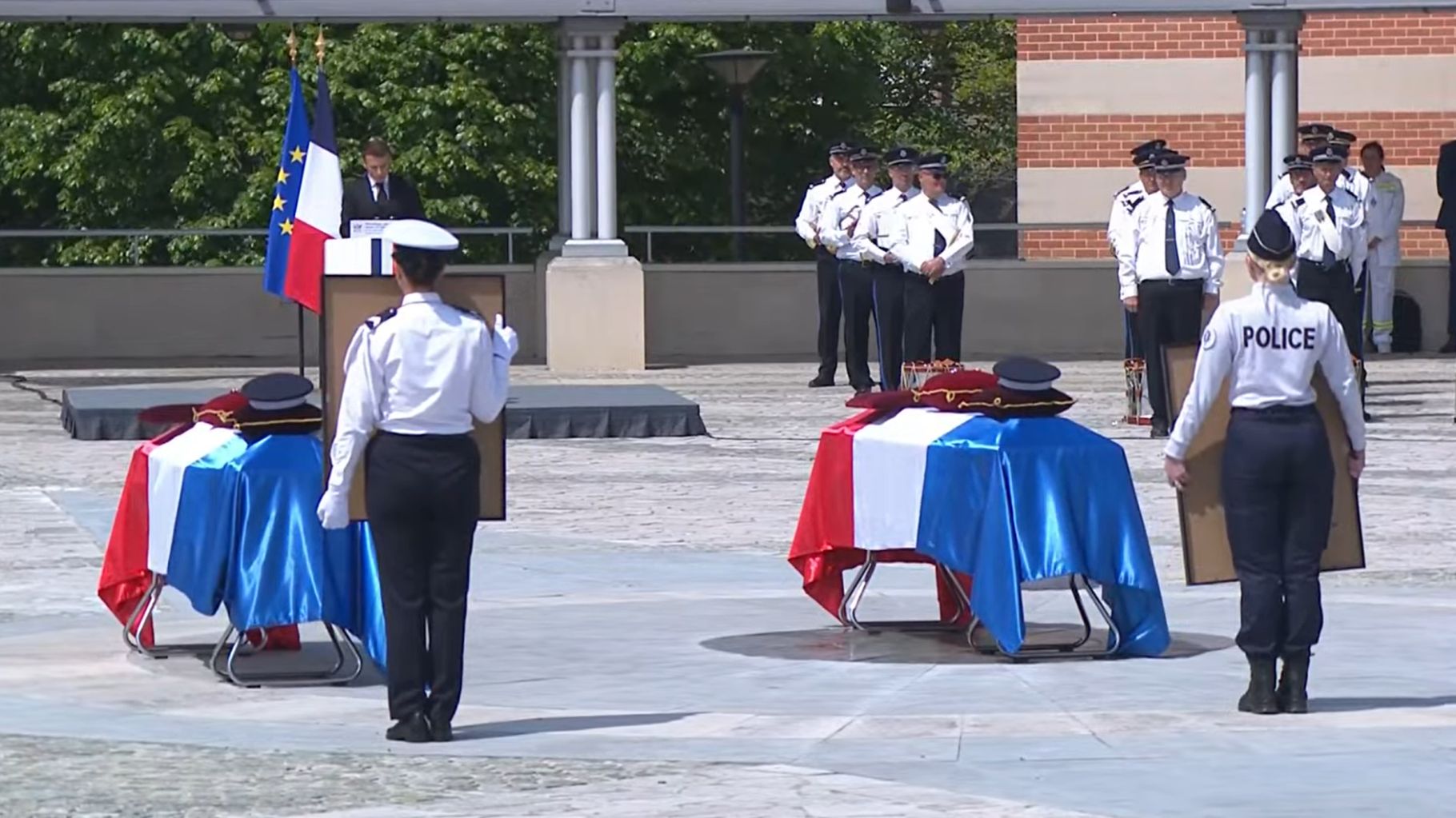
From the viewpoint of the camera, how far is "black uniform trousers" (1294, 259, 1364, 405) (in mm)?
20984

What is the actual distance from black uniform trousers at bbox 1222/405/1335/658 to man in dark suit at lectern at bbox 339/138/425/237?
11690 millimetres

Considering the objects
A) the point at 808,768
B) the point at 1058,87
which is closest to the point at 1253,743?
the point at 808,768

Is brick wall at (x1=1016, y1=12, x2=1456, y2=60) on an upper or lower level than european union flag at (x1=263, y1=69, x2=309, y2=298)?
upper

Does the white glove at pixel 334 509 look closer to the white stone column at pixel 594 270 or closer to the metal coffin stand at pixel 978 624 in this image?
the metal coffin stand at pixel 978 624

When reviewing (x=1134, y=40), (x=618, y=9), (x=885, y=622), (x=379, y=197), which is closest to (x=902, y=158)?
(x=379, y=197)

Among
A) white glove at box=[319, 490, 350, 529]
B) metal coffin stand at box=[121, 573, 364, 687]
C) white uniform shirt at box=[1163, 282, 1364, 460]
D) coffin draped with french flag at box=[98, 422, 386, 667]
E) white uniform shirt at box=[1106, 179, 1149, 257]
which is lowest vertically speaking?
metal coffin stand at box=[121, 573, 364, 687]

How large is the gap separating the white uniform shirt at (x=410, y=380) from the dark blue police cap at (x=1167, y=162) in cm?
1117

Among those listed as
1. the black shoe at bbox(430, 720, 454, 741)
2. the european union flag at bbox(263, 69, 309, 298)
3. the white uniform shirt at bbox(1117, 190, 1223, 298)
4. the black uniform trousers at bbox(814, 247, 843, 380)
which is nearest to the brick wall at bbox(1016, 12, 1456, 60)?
the black uniform trousers at bbox(814, 247, 843, 380)

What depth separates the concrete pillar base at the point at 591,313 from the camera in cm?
2773

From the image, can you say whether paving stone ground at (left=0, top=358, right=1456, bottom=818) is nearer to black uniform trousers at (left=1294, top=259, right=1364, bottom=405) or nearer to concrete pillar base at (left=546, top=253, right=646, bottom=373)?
black uniform trousers at (left=1294, top=259, right=1364, bottom=405)

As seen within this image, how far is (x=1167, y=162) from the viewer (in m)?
20.6

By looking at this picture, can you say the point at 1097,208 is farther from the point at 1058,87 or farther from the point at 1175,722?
the point at 1175,722

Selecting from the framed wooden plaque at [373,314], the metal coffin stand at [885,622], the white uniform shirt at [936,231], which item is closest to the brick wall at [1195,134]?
the white uniform shirt at [936,231]

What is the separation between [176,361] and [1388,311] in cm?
1163
